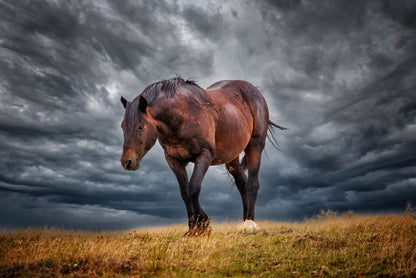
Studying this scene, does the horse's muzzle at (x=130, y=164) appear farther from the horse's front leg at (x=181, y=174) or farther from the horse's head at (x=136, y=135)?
the horse's front leg at (x=181, y=174)

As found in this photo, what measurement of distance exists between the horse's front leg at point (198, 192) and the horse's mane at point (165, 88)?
152 centimetres

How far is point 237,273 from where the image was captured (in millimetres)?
3953

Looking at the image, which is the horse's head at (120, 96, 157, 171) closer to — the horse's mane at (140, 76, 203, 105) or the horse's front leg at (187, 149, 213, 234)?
the horse's mane at (140, 76, 203, 105)

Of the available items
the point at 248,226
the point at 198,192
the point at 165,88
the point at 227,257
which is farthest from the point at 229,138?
the point at 227,257

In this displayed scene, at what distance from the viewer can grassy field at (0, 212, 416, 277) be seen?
3.81m

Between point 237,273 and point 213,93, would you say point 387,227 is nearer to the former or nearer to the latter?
point 237,273

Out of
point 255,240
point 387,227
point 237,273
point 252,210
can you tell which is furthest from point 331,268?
point 252,210

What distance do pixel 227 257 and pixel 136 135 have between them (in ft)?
9.52

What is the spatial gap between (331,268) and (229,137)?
3952 mm

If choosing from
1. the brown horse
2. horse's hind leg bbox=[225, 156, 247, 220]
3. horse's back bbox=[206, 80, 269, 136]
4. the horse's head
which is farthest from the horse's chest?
horse's hind leg bbox=[225, 156, 247, 220]

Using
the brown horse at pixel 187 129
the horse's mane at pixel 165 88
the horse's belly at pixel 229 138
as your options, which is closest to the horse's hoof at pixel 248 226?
the brown horse at pixel 187 129

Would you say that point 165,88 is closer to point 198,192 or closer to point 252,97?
point 198,192

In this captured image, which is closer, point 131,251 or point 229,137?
point 131,251

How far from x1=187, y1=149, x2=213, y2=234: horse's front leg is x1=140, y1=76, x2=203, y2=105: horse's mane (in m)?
1.52
